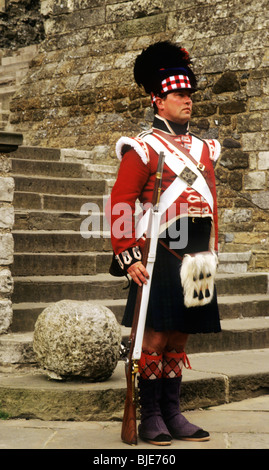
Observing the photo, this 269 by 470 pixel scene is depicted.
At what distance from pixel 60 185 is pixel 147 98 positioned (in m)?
2.38

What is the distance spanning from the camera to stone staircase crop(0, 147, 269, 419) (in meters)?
4.46

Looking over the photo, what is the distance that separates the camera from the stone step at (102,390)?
412 cm

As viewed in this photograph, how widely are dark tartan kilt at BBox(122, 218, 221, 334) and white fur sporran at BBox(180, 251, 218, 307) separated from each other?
56 millimetres

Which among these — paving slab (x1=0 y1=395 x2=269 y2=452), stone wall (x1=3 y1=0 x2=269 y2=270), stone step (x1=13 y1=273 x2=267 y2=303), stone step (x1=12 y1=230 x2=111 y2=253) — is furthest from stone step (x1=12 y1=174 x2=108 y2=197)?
paving slab (x1=0 y1=395 x2=269 y2=452)

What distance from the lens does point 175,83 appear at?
147 inches

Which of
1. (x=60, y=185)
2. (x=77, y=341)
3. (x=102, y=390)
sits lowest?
(x=102, y=390)

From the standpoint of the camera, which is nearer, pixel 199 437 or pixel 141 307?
pixel 141 307

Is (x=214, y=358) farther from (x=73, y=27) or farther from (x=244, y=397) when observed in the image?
(x=73, y=27)

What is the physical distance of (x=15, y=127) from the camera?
422 inches

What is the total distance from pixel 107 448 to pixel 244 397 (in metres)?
1.43

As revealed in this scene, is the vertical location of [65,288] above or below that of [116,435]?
above

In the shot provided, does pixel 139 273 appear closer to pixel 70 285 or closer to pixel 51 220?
pixel 70 285

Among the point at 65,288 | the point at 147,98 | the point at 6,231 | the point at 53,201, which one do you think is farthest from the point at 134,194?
the point at 147,98

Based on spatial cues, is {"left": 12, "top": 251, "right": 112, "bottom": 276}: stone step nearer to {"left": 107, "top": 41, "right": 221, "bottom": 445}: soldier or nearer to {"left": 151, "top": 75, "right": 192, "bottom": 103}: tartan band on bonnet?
{"left": 107, "top": 41, "right": 221, "bottom": 445}: soldier
